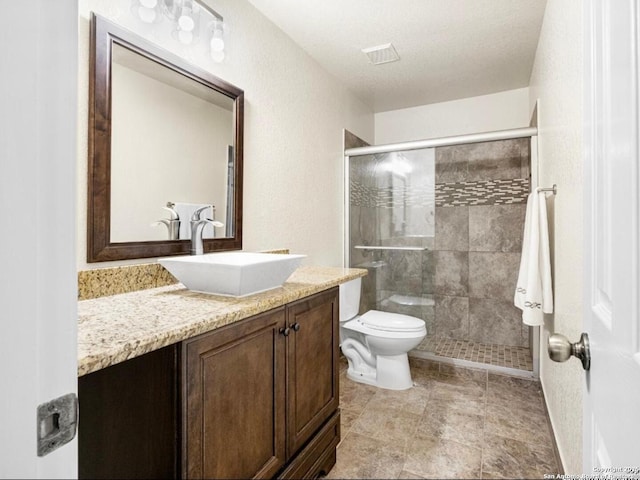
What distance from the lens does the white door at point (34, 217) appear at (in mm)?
331

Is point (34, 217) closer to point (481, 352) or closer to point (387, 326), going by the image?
point (387, 326)

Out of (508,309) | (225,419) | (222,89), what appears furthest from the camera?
(508,309)

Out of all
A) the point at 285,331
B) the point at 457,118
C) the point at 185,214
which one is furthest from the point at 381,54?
the point at 285,331

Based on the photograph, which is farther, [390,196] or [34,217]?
[390,196]

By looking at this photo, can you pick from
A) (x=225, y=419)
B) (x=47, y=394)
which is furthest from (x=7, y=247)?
(x=225, y=419)

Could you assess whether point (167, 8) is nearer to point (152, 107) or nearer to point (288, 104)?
point (152, 107)

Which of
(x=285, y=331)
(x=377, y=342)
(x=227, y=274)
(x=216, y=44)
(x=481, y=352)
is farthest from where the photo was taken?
(x=481, y=352)

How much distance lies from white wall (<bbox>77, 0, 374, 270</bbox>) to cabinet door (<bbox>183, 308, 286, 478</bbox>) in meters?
0.59

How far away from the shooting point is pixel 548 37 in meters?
1.96

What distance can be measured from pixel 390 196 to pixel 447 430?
190 cm

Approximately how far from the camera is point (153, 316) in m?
1.02

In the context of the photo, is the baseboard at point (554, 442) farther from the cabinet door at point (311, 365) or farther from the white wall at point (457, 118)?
the white wall at point (457, 118)

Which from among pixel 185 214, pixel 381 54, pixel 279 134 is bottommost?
pixel 185 214

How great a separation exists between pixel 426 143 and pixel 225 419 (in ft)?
7.91
